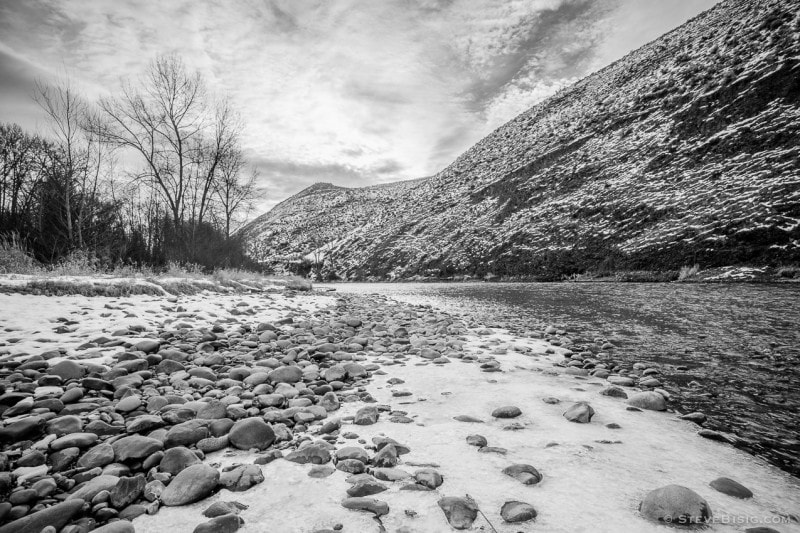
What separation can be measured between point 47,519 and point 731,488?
A: 3.76 meters

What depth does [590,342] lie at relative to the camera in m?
6.26

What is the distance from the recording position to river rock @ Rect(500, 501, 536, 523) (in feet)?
5.70

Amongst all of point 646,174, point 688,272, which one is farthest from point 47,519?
point 646,174

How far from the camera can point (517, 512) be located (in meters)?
1.76

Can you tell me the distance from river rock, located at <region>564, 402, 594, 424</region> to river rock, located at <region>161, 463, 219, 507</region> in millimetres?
2941

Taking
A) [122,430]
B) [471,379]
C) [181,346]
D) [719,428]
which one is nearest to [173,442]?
[122,430]

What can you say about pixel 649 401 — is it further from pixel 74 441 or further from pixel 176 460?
pixel 74 441

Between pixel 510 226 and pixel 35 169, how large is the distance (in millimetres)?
38282

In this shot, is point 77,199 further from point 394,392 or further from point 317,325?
point 394,392

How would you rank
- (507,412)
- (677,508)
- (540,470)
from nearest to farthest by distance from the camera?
(677,508)
(540,470)
(507,412)

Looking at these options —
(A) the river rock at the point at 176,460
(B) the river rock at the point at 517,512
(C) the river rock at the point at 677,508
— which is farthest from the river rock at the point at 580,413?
(A) the river rock at the point at 176,460

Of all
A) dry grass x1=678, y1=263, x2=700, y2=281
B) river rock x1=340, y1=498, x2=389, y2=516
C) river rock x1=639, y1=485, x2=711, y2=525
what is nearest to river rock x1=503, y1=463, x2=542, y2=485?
river rock x1=639, y1=485, x2=711, y2=525

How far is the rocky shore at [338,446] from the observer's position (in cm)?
180

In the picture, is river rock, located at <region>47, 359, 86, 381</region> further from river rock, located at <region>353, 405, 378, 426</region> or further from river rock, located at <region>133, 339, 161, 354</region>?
river rock, located at <region>353, 405, 378, 426</region>
